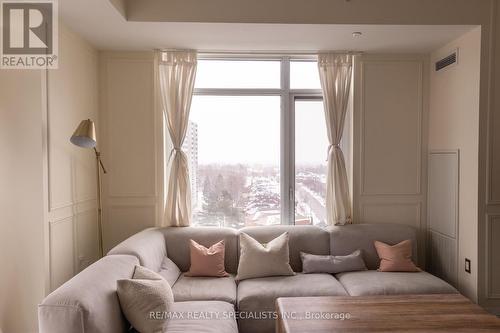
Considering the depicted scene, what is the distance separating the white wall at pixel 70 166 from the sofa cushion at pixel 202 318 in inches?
41.8

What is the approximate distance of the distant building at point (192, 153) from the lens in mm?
3590

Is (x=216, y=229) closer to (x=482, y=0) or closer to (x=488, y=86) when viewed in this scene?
(x=488, y=86)

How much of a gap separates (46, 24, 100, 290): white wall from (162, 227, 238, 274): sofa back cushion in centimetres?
75

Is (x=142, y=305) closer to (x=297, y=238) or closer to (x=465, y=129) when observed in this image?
(x=297, y=238)

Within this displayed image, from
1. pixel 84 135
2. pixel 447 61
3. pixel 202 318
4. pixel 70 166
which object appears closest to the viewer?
pixel 202 318

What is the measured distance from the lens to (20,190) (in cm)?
242

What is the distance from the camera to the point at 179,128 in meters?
3.41

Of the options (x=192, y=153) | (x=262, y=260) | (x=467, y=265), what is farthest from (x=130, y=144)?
(x=467, y=265)

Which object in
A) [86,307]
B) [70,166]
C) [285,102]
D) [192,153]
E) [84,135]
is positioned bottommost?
[86,307]

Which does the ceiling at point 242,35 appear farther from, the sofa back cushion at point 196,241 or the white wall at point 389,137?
the sofa back cushion at point 196,241

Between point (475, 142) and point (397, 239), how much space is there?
112 cm

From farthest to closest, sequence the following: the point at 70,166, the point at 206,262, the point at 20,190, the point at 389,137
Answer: the point at 389,137 < the point at 206,262 < the point at 70,166 < the point at 20,190

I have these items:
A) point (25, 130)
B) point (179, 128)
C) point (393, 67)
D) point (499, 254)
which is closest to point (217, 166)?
point (179, 128)

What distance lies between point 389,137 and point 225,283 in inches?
88.5
